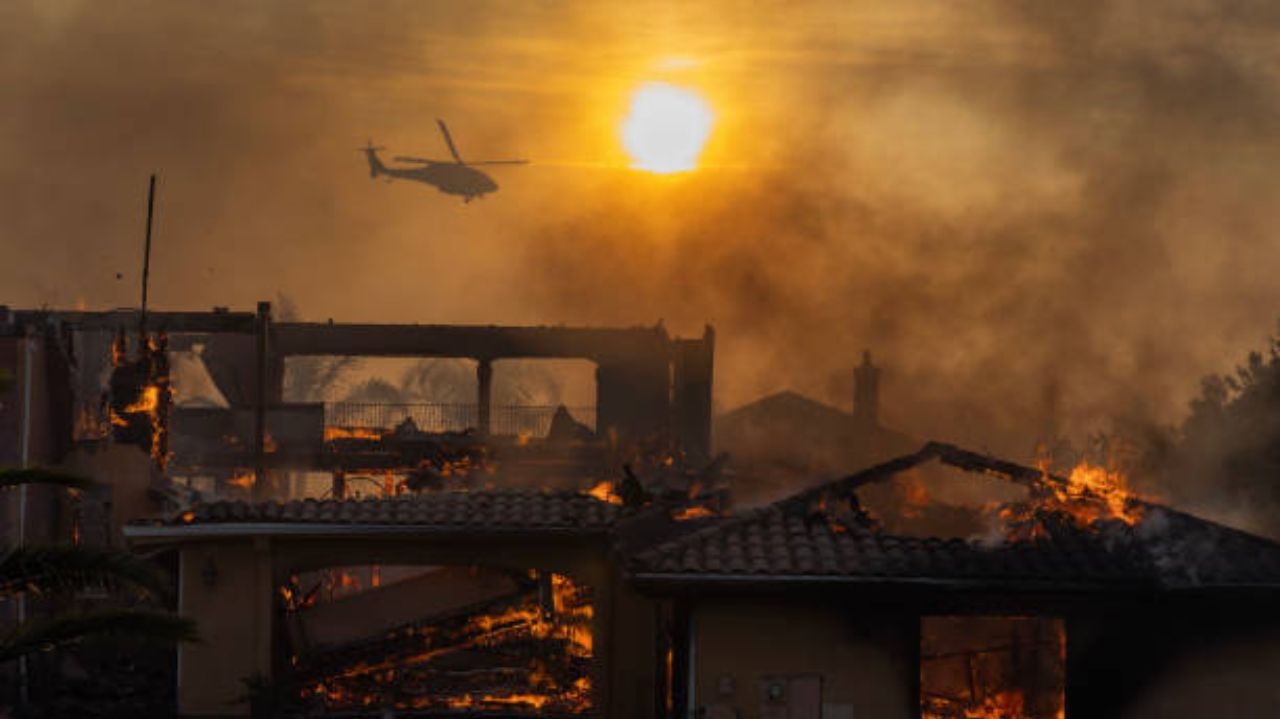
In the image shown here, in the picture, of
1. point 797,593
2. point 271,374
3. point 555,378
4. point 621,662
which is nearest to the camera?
point 797,593

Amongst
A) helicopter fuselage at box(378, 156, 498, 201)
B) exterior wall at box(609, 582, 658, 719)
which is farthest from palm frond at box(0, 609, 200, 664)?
helicopter fuselage at box(378, 156, 498, 201)

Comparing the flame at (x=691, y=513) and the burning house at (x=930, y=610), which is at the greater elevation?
the flame at (x=691, y=513)

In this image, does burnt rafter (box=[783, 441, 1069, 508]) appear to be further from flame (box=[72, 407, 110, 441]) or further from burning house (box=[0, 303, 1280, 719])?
flame (box=[72, 407, 110, 441])

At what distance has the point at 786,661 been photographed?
19.2 metres

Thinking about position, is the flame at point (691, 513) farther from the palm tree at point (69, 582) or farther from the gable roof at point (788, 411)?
the gable roof at point (788, 411)

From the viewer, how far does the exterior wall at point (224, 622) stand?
24078mm

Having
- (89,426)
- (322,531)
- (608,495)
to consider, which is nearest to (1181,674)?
(608,495)

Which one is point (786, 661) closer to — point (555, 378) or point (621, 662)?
point (621, 662)

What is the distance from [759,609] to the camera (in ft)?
63.3

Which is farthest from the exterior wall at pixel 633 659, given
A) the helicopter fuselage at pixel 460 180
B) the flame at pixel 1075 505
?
the helicopter fuselage at pixel 460 180

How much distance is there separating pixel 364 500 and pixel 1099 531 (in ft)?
32.9

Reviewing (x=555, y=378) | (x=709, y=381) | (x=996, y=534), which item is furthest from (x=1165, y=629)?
(x=555, y=378)

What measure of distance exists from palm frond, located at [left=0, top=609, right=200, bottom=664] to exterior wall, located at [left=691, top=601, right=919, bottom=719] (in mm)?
7058

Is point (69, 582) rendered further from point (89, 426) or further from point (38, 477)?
point (89, 426)
